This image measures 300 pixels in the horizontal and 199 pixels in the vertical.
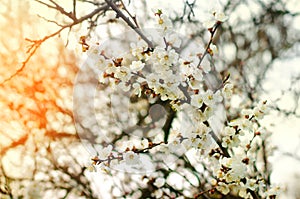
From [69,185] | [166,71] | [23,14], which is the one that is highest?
[23,14]

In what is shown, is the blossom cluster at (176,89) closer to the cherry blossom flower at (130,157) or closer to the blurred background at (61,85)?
the cherry blossom flower at (130,157)

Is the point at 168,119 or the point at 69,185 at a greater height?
the point at 168,119

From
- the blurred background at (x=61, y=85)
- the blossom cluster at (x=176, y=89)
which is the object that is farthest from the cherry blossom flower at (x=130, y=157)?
the blurred background at (x=61, y=85)

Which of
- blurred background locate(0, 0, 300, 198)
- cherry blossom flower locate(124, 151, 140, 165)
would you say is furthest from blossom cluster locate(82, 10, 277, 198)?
blurred background locate(0, 0, 300, 198)

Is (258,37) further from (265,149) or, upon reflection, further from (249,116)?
(249,116)

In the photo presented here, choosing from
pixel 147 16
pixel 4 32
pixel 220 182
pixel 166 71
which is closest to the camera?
pixel 166 71

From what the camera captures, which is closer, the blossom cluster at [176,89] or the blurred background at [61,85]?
the blossom cluster at [176,89]

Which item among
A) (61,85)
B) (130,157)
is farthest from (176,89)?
(61,85)

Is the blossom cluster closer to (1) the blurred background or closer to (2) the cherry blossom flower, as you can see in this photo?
(2) the cherry blossom flower

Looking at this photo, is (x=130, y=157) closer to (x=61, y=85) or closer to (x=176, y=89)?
(x=176, y=89)

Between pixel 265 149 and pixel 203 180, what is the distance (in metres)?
0.86

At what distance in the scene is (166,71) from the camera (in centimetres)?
215

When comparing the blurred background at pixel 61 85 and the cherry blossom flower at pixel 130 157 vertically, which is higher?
the blurred background at pixel 61 85

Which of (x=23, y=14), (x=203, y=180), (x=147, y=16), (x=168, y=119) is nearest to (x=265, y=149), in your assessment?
(x=203, y=180)
